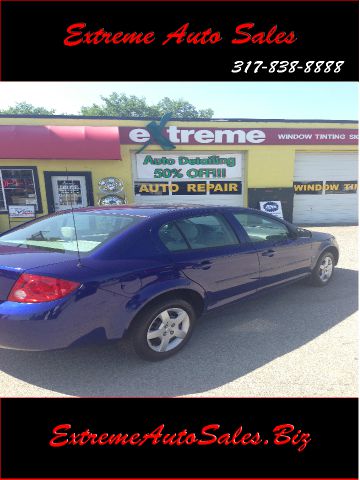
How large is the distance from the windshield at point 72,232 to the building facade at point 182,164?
24.5 feet

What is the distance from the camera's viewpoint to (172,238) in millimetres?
2922

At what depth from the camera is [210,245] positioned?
3.18 metres

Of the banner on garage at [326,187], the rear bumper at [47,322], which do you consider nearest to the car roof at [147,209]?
the rear bumper at [47,322]

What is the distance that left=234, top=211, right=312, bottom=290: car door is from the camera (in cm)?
360

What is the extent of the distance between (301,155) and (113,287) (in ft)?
38.5

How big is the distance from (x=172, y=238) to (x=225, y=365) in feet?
4.25

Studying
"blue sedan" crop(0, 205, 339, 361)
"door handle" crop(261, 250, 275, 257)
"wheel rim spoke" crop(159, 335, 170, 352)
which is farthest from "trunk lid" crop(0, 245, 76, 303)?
"door handle" crop(261, 250, 275, 257)

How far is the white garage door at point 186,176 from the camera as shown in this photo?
1141cm

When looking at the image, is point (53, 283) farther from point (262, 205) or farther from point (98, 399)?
point (262, 205)

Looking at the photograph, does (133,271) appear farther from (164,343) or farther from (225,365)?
(225,365)

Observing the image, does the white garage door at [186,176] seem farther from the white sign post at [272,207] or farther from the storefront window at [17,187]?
the storefront window at [17,187]

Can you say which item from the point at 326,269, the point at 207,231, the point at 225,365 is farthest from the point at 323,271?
the point at 225,365

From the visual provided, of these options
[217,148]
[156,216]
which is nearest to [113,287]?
[156,216]

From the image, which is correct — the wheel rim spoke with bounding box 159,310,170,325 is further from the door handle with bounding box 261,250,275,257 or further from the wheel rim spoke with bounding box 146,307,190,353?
the door handle with bounding box 261,250,275,257
